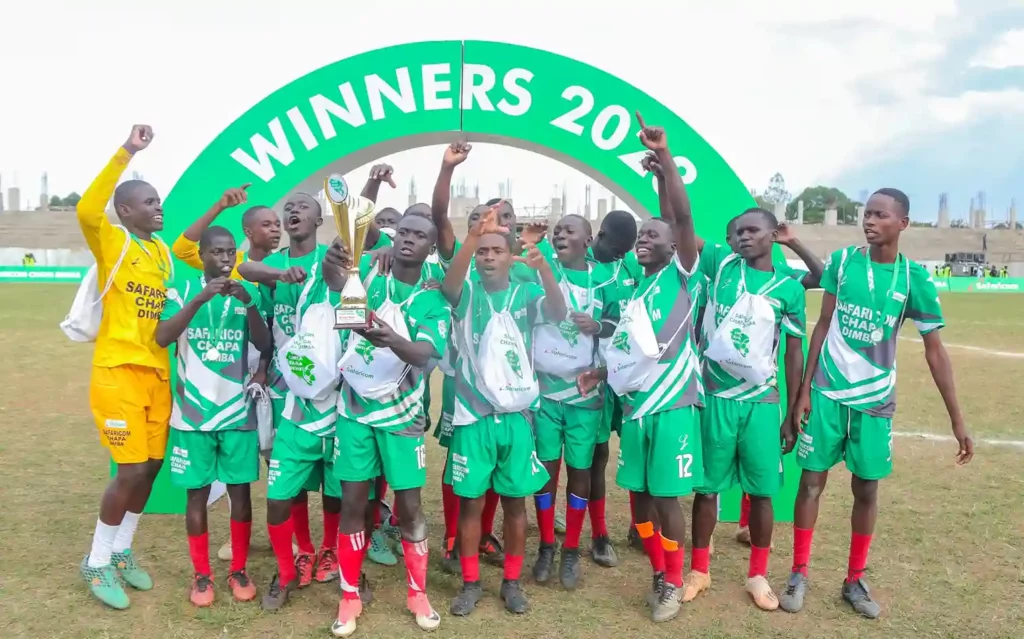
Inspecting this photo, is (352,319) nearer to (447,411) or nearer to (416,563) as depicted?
(416,563)

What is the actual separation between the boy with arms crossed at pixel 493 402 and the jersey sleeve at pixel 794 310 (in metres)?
1.23

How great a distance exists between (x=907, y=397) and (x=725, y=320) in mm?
6531

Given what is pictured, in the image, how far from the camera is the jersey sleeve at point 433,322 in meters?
3.74

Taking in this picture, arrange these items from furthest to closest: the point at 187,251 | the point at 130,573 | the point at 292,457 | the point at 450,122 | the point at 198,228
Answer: the point at 450,122
the point at 187,251
the point at 198,228
the point at 130,573
the point at 292,457

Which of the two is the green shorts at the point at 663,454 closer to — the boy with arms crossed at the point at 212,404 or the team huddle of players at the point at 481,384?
the team huddle of players at the point at 481,384

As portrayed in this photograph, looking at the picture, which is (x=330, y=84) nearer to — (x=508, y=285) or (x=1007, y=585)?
(x=508, y=285)

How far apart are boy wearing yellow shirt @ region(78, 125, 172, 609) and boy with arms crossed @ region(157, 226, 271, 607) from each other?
4.8 inches

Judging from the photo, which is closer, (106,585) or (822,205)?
(106,585)

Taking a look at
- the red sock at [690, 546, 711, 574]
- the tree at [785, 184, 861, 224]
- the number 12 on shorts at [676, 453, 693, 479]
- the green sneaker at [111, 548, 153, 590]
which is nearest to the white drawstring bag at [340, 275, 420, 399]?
the number 12 on shorts at [676, 453, 693, 479]

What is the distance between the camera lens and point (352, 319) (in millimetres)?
3363

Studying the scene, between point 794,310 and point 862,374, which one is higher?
point 794,310

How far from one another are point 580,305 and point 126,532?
2825mm

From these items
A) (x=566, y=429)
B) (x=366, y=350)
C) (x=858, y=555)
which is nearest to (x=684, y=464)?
(x=566, y=429)

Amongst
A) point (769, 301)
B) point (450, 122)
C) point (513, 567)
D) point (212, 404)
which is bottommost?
point (513, 567)
